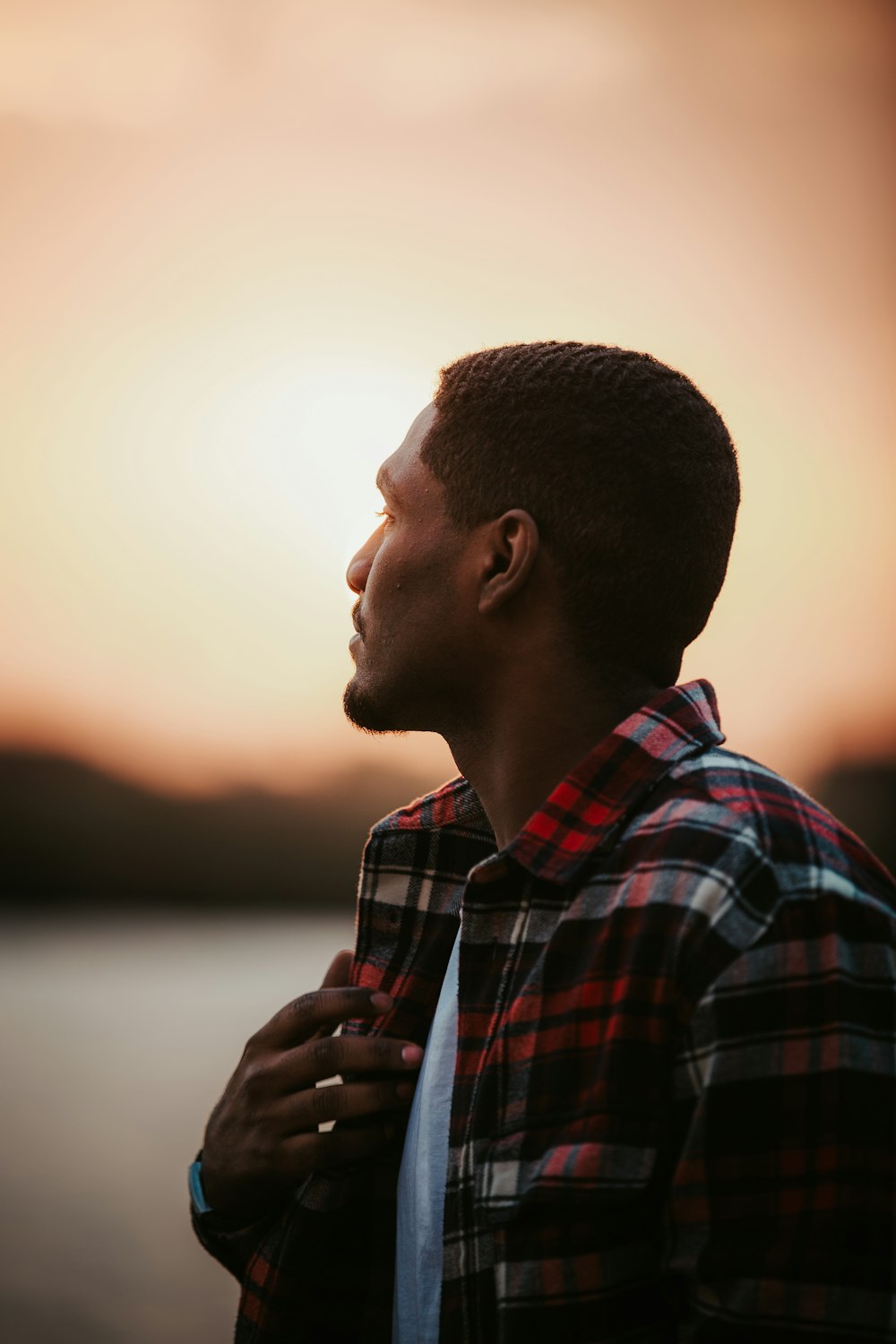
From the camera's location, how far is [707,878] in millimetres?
1058

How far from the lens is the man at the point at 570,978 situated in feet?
3.27

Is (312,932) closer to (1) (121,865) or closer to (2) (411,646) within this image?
(1) (121,865)

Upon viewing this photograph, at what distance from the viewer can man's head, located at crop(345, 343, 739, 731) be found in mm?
1428

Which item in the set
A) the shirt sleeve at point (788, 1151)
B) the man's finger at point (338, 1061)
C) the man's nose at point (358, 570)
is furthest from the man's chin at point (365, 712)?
the shirt sleeve at point (788, 1151)

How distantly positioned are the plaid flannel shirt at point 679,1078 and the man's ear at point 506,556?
284 mm

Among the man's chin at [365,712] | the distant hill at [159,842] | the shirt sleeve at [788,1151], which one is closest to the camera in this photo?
the shirt sleeve at [788,1151]

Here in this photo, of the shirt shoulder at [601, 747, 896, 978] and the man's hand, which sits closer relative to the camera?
the shirt shoulder at [601, 747, 896, 978]

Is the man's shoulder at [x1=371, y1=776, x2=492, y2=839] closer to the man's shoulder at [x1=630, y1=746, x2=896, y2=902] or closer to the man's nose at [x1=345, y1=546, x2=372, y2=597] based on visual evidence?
the man's nose at [x1=345, y1=546, x2=372, y2=597]

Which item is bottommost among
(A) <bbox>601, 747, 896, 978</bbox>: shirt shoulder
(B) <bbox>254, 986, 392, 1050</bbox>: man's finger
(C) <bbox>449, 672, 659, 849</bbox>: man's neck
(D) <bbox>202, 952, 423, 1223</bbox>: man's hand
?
(D) <bbox>202, 952, 423, 1223</bbox>: man's hand

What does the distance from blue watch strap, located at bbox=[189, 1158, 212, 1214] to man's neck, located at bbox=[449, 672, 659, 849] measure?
2.37ft

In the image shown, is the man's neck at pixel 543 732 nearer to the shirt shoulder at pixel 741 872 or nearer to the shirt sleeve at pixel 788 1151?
the shirt shoulder at pixel 741 872

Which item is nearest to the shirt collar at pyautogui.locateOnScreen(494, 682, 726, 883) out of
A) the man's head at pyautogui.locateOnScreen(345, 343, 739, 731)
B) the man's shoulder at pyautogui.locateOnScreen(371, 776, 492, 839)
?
the man's head at pyautogui.locateOnScreen(345, 343, 739, 731)

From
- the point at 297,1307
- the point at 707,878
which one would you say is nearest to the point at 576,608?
the point at 707,878

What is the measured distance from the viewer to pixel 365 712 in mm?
1567
